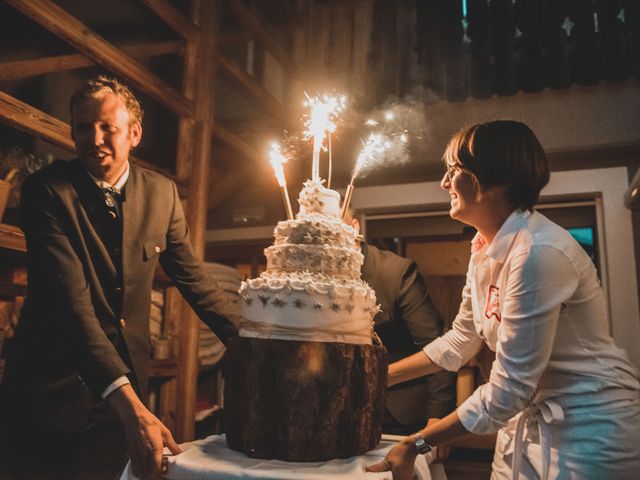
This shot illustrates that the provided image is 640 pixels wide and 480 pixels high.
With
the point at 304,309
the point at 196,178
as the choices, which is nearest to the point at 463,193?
the point at 304,309

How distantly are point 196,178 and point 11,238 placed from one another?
1.42 meters

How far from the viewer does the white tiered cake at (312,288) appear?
169cm

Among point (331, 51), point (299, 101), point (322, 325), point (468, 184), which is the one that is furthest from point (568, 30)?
point (322, 325)

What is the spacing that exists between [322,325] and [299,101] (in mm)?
3951

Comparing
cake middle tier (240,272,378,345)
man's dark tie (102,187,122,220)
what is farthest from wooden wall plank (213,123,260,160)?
cake middle tier (240,272,378,345)

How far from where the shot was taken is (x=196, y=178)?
361 cm

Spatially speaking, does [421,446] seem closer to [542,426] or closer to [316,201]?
[542,426]

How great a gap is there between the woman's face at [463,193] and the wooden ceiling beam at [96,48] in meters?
2.06

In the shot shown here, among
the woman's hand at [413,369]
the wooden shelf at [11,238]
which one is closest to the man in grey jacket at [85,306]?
the wooden shelf at [11,238]

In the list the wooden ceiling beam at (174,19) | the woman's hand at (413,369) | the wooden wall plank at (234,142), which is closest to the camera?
the woman's hand at (413,369)

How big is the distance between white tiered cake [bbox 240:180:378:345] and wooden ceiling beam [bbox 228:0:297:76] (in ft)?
9.93

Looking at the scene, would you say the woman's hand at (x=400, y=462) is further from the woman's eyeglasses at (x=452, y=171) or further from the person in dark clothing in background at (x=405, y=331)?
the person in dark clothing in background at (x=405, y=331)

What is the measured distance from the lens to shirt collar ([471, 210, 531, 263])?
1.57 metres

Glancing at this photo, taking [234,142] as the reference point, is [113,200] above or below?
below
